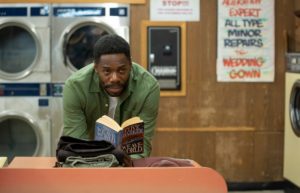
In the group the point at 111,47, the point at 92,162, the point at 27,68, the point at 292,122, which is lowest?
the point at 292,122

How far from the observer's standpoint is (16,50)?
4.54 metres

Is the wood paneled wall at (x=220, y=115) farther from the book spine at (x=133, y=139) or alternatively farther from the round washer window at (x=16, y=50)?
the book spine at (x=133, y=139)

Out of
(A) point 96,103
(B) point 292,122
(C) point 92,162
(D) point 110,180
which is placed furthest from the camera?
(B) point 292,122

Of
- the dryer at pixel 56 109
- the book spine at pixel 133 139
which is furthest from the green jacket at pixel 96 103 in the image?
the dryer at pixel 56 109

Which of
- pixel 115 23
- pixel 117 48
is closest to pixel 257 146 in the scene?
pixel 115 23

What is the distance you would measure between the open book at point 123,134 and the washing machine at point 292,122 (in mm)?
2560

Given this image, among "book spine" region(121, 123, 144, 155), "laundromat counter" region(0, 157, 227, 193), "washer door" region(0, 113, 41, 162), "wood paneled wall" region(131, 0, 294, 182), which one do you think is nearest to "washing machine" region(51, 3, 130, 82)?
"wood paneled wall" region(131, 0, 294, 182)

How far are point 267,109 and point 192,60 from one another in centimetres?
81

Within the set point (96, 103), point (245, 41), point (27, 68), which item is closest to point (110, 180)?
point (96, 103)

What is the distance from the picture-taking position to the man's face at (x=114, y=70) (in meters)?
2.09

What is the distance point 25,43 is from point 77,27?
0.48m

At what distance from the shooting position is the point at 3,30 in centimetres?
453

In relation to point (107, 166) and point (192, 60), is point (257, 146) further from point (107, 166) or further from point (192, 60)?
point (107, 166)

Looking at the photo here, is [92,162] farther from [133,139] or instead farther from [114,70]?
[114,70]
